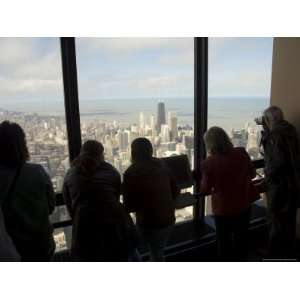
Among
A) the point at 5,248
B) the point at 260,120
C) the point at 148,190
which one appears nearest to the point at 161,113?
the point at 148,190

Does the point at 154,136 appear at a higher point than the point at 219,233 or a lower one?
higher

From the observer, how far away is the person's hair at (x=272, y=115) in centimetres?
190

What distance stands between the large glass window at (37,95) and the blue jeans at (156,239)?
56 cm

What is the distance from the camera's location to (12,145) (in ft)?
4.27

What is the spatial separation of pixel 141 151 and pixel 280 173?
1.11 m

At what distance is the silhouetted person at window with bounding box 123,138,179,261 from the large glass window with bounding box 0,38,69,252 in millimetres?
444

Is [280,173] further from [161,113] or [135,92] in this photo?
[135,92]

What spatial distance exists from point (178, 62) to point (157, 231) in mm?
1200

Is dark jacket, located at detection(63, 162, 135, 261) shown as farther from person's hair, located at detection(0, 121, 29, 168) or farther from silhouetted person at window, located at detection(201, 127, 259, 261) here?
silhouetted person at window, located at detection(201, 127, 259, 261)

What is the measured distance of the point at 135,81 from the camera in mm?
1797

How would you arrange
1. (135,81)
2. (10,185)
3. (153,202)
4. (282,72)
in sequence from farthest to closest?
(282,72)
(135,81)
(153,202)
(10,185)

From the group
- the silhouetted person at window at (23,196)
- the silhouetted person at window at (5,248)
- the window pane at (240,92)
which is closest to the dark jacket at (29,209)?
the silhouetted person at window at (23,196)

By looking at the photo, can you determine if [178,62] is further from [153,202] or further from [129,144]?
[153,202]
